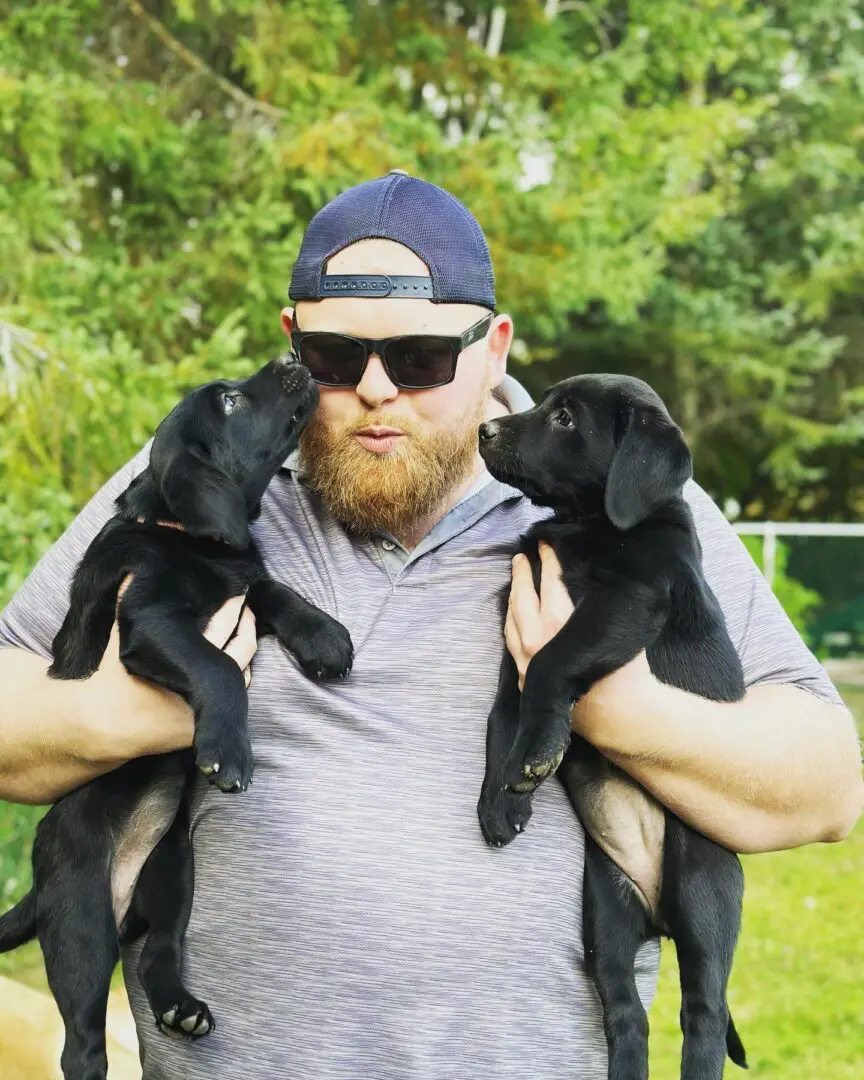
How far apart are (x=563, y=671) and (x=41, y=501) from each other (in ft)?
10.9

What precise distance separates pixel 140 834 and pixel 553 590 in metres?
0.89

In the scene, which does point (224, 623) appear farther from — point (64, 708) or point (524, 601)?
point (524, 601)

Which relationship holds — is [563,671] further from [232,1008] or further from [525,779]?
[232,1008]

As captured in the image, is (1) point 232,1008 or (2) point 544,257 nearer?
(1) point 232,1008

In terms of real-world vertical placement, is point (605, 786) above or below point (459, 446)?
below

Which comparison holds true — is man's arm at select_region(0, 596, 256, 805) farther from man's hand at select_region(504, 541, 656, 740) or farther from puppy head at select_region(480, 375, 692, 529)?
puppy head at select_region(480, 375, 692, 529)

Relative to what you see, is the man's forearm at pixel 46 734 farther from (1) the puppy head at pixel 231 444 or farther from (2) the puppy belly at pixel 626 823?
(2) the puppy belly at pixel 626 823

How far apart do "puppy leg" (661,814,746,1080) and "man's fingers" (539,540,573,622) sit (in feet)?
1.40

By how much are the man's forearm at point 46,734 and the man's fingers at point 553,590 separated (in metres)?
0.78

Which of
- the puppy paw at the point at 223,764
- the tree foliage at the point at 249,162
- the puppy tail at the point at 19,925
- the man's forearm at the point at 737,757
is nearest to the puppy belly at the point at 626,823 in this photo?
the man's forearm at the point at 737,757

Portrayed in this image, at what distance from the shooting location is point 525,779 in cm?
224

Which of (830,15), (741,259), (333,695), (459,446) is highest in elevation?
(830,15)

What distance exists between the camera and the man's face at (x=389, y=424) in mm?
2557

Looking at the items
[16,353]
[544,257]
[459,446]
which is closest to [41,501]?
[16,353]
